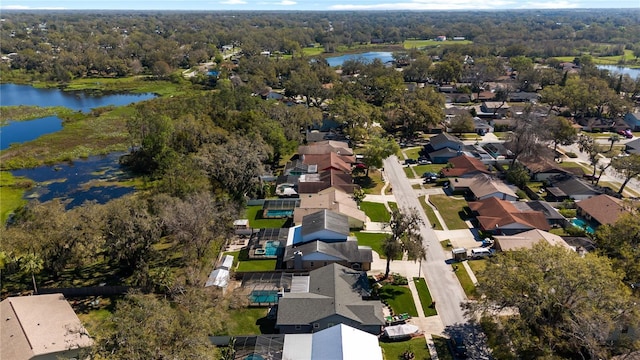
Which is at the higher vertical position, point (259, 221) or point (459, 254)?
point (459, 254)

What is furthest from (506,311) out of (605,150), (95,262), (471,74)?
(471,74)

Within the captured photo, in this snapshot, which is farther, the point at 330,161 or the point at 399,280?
the point at 330,161

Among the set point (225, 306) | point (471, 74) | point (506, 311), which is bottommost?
point (506, 311)

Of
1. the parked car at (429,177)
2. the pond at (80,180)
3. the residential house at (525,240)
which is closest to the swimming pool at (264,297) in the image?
the residential house at (525,240)

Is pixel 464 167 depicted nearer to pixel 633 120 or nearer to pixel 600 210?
pixel 600 210

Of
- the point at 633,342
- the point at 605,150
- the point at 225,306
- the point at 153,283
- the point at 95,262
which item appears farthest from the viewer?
the point at 605,150

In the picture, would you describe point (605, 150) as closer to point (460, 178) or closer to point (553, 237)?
point (460, 178)

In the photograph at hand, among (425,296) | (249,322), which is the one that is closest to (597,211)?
(425,296)

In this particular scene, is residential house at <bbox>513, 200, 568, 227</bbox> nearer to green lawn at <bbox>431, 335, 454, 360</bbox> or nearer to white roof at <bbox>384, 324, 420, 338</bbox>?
green lawn at <bbox>431, 335, 454, 360</bbox>
